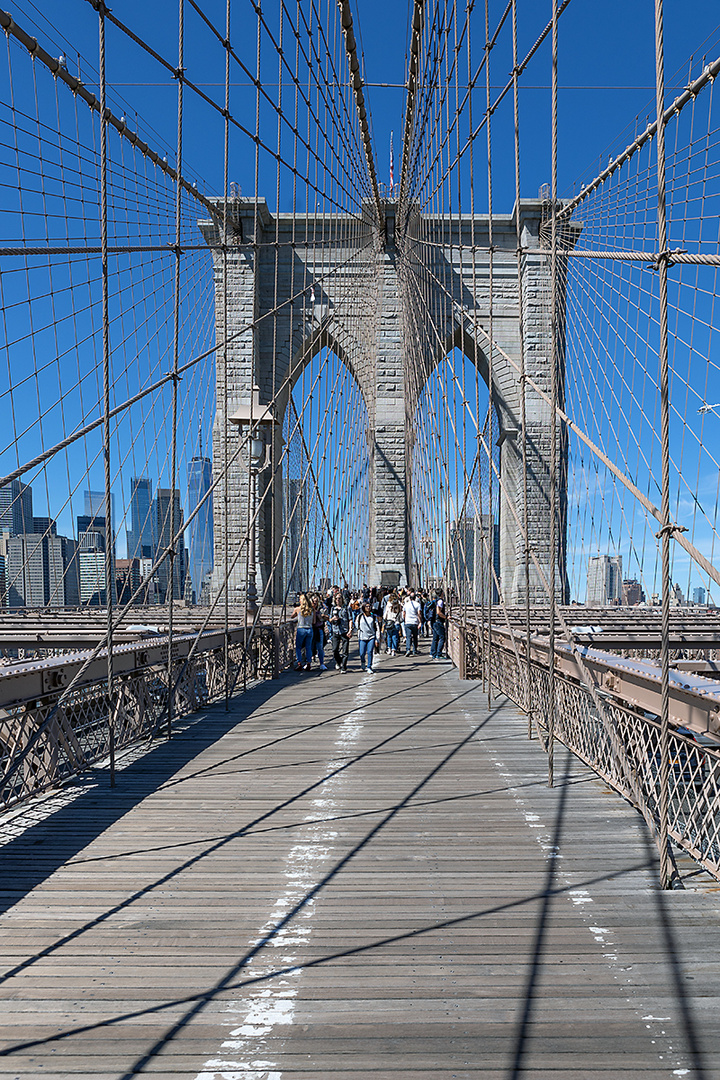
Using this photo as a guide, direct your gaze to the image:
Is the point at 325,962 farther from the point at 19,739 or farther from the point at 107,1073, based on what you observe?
the point at 19,739

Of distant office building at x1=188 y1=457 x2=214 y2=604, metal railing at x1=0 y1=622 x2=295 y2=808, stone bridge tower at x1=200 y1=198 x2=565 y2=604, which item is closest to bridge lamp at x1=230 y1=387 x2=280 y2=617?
distant office building at x1=188 y1=457 x2=214 y2=604

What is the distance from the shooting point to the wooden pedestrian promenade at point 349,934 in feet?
7.25

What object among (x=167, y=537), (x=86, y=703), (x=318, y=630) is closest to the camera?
(x=86, y=703)

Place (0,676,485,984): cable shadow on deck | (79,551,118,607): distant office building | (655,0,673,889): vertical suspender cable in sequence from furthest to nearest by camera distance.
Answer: (79,551,118,607): distant office building
(655,0,673,889): vertical suspender cable
(0,676,485,984): cable shadow on deck

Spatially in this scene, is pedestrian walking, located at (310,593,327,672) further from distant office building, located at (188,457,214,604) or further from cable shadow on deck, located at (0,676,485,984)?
cable shadow on deck, located at (0,676,485,984)

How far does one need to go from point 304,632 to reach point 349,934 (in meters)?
9.08

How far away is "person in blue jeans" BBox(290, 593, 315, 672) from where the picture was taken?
11586mm

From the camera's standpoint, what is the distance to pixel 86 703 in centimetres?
549

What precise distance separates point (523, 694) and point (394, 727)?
138cm

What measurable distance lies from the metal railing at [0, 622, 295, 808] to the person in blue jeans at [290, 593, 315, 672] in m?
2.27

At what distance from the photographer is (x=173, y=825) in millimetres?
4344

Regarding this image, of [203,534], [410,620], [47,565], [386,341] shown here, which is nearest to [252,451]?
[410,620]

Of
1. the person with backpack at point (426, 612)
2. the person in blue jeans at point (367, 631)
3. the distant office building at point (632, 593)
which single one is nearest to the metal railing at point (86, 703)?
the person in blue jeans at point (367, 631)

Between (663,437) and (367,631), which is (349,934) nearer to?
(663,437)
